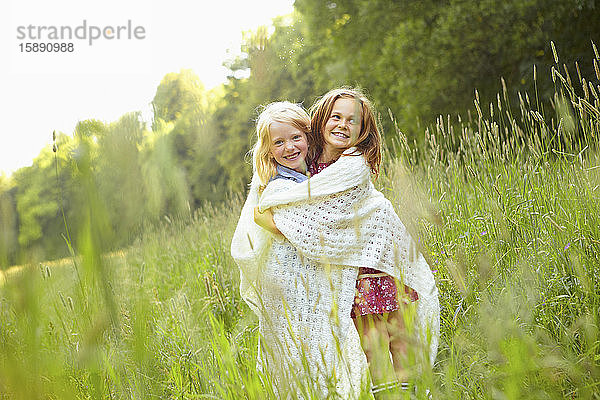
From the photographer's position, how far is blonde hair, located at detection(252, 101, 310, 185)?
193 cm

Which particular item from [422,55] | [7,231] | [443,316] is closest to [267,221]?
[443,316]

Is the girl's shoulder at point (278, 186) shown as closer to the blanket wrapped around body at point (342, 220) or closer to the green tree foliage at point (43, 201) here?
the blanket wrapped around body at point (342, 220)

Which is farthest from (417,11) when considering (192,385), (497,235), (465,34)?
(192,385)

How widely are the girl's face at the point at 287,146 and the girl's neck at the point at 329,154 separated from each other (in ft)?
0.35

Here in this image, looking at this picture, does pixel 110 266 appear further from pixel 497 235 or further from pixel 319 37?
pixel 319 37

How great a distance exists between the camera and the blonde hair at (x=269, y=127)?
193cm

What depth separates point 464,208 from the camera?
8.91ft

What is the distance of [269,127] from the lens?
192 cm

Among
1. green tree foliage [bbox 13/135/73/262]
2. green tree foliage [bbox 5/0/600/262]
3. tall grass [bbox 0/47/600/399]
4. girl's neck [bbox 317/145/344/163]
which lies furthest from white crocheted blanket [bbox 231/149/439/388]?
green tree foliage [bbox 13/135/73/262]

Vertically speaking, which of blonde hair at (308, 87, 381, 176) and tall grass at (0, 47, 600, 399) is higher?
blonde hair at (308, 87, 381, 176)

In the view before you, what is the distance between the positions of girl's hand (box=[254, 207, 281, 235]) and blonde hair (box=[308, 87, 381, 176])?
12.6 inches

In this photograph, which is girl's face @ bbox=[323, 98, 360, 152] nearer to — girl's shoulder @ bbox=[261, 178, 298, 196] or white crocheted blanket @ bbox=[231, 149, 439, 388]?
white crocheted blanket @ bbox=[231, 149, 439, 388]

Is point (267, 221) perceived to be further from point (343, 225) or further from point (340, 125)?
point (340, 125)

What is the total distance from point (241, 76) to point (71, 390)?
639 inches
